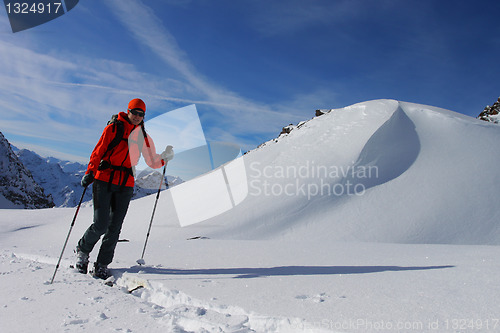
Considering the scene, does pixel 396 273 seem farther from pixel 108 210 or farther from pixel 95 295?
pixel 108 210

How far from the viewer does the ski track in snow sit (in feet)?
7.80

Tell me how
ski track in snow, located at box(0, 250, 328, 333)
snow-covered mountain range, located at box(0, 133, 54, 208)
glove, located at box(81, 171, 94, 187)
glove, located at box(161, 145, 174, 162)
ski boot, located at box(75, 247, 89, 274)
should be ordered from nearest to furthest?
ski track in snow, located at box(0, 250, 328, 333) → glove, located at box(81, 171, 94, 187) → ski boot, located at box(75, 247, 89, 274) → glove, located at box(161, 145, 174, 162) → snow-covered mountain range, located at box(0, 133, 54, 208)

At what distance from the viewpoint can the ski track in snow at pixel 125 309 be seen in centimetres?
238

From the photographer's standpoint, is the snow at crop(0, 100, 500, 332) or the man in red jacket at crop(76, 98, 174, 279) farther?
→ the man in red jacket at crop(76, 98, 174, 279)

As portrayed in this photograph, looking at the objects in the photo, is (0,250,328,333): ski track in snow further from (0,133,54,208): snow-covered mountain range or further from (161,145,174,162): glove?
(0,133,54,208): snow-covered mountain range

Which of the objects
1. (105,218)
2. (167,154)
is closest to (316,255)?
(167,154)

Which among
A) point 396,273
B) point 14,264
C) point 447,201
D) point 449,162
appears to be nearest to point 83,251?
point 14,264

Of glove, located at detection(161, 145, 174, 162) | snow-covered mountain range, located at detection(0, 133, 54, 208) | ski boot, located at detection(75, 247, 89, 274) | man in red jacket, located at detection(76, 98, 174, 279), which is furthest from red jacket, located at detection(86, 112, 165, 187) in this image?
snow-covered mountain range, located at detection(0, 133, 54, 208)

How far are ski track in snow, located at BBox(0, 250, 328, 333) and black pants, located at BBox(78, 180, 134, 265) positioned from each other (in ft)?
1.47

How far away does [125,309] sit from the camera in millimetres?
2785

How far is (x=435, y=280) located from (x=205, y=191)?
1136 cm

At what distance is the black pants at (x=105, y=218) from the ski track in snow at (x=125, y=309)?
1.47ft

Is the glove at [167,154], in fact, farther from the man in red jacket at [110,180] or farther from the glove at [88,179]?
the glove at [88,179]

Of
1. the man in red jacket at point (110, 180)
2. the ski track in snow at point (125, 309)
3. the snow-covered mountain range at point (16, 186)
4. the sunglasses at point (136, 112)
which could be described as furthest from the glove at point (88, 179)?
the snow-covered mountain range at point (16, 186)
